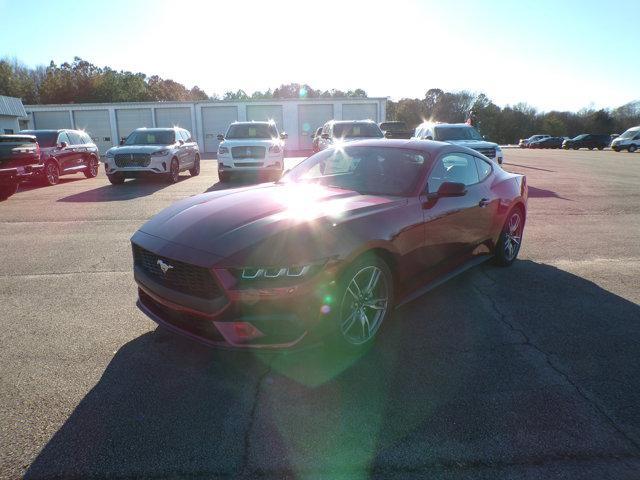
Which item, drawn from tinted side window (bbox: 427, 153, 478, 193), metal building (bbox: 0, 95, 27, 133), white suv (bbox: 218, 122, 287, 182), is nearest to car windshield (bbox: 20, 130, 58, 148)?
white suv (bbox: 218, 122, 287, 182)

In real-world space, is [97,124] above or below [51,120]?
below

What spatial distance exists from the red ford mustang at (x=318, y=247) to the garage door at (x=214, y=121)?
36.0m

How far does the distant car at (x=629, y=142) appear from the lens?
37.2 meters

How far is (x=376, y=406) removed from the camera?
2715 mm

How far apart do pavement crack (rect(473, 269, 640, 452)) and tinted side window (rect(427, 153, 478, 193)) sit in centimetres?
122

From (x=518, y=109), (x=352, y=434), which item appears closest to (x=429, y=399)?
(x=352, y=434)

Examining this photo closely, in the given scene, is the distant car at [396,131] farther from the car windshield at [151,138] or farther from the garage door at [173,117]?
the garage door at [173,117]

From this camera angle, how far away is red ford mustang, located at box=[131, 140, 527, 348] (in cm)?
274

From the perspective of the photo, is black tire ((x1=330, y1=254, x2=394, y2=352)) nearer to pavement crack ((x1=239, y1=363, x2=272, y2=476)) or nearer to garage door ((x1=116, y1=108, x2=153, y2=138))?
pavement crack ((x1=239, y1=363, x2=272, y2=476))

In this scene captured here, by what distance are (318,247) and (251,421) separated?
→ 1135 millimetres

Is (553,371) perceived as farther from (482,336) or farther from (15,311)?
(15,311)

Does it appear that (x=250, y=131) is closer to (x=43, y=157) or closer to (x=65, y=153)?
(x=65, y=153)

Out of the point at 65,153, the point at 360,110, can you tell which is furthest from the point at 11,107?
the point at 360,110

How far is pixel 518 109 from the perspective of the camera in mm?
89625
